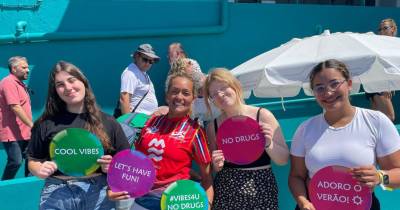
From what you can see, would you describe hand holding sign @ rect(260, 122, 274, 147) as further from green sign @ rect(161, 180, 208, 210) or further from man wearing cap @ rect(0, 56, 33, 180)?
man wearing cap @ rect(0, 56, 33, 180)

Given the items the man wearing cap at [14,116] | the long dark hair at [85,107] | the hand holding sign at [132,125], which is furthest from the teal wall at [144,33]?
the long dark hair at [85,107]

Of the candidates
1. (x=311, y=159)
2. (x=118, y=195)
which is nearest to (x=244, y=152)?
(x=311, y=159)

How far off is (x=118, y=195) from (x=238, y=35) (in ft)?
18.3

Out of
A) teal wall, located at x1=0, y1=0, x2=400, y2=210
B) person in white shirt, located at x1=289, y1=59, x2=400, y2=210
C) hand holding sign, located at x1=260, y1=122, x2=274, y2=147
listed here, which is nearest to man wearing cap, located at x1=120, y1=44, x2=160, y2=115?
teal wall, located at x1=0, y1=0, x2=400, y2=210

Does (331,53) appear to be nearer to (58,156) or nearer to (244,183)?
(244,183)

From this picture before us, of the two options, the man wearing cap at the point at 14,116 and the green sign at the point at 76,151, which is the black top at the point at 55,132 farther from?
the man wearing cap at the point at 14,116

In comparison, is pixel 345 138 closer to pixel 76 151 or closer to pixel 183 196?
pixel 183 196

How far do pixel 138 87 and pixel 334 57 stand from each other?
2.45 metres

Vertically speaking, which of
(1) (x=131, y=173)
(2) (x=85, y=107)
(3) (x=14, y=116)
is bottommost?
(3) (x=14, y=116)

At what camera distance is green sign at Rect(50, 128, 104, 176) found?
2.74 meters

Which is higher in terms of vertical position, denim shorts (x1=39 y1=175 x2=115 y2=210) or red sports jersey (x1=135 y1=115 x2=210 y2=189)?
red sports jersey (x1=135 y1=115 x2=210 y2=189)

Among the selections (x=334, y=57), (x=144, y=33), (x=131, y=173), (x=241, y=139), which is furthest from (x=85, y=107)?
Answer: (x=144, y=33)

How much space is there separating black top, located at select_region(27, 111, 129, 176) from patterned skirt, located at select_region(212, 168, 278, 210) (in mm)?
615

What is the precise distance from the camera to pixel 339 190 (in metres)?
2.60
